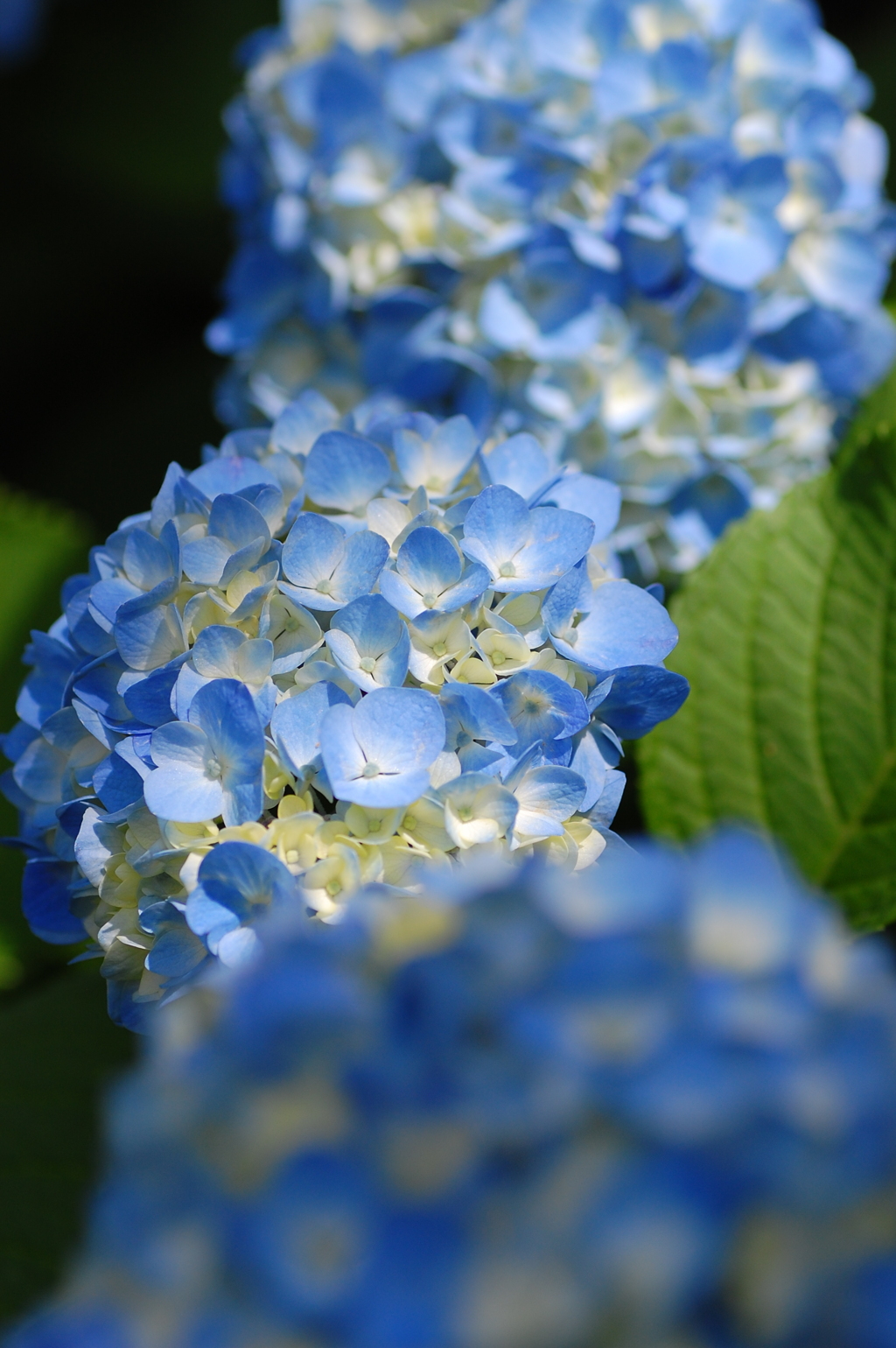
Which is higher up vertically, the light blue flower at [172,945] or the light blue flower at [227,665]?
the light blue flower at [227,665]

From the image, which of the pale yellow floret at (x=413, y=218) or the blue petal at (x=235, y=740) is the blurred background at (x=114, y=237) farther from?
the blue petal at (x=235, y=740)

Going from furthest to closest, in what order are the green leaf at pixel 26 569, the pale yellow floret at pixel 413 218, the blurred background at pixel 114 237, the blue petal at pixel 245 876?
the blurred background at pixel 114 237, the green leaf at pixel 26 569, the pale yellow floret at pixel 413 218, the blue petal at pixel 245 876

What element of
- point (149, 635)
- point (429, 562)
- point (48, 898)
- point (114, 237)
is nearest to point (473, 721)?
point (429, 562)

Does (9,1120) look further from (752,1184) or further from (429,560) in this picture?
(752,1184)

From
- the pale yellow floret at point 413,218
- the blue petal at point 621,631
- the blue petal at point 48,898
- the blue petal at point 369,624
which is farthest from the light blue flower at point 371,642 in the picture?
the pale yellow floret at point 413,218

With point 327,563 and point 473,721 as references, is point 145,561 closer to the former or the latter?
point 327,563

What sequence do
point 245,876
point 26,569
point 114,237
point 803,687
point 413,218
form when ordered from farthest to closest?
1. point 114,237
2. point 26,569
3. point 413,218
4. point 803,687
5. point 245,876
